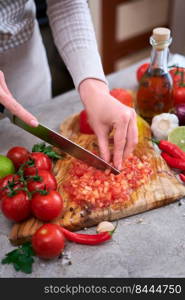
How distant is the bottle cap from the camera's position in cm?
127

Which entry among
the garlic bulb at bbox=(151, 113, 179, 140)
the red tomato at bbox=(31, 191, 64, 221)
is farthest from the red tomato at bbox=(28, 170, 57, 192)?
the garlic bulb at bbox=(151, 113, 179, 140)

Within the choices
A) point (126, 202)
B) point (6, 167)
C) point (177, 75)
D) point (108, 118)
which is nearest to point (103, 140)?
point (108, 118)

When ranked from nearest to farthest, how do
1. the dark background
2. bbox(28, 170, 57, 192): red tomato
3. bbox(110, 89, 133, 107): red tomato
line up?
bbox(28, 170, 57, 192): red tomato → bbox(110, 89, 133, 107): red tomato → the dark background

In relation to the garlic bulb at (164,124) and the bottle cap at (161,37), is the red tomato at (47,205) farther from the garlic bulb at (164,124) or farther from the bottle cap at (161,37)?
the bottle cap at (161,37)

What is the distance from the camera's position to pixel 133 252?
101 centimetres

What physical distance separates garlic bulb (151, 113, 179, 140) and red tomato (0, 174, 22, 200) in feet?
1.65

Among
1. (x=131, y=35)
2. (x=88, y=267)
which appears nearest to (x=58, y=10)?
(x=88, y=267)

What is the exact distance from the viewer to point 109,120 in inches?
43.8

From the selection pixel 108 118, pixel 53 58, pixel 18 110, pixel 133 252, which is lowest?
pixel 53 58

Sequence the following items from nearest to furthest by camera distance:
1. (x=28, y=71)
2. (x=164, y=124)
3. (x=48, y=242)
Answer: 1. (x=48, y=242)
2. (x=164, y=124)
3. (x=28, y=71)

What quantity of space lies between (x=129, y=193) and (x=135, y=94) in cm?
55

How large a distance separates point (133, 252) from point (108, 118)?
1.21ft

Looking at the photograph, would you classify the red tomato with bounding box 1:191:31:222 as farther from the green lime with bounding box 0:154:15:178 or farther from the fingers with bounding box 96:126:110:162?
the fingers with bounding box 96:126:110:162

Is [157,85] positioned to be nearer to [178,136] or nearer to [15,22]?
[178,136]
